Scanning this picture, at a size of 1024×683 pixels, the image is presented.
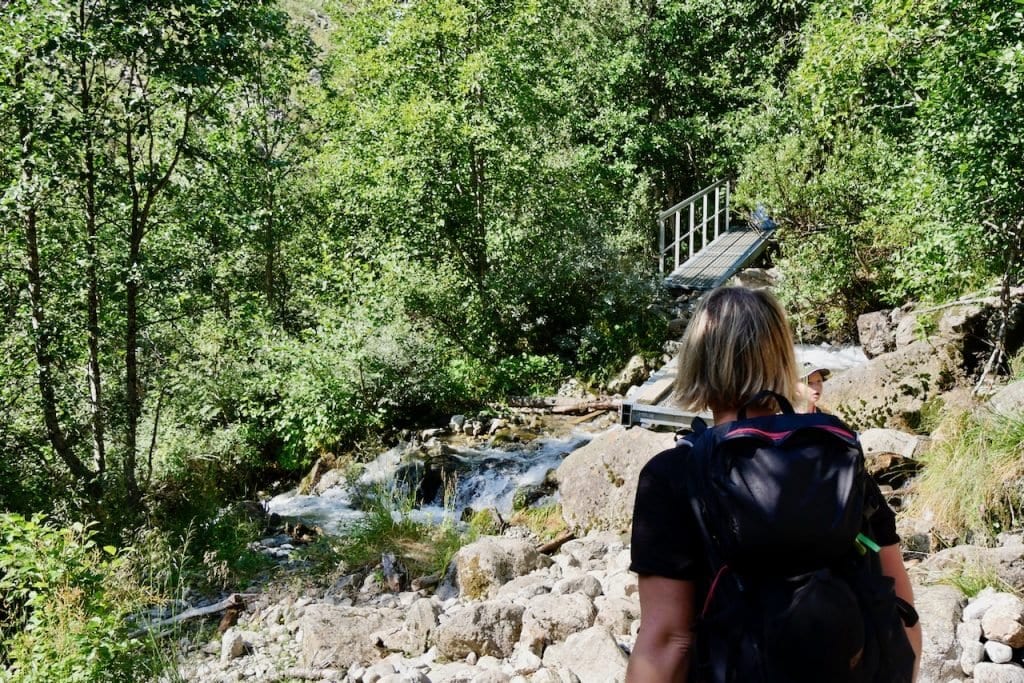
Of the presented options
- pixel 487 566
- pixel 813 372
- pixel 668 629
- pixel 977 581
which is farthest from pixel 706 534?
pixel 487 566

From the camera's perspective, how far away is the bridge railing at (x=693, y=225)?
15.7 meters

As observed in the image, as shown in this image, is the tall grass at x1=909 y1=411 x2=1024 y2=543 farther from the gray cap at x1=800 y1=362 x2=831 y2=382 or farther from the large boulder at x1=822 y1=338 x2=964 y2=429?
the large boulder at x1=822 y1=338 x2=964 y2=429

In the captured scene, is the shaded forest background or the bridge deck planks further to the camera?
the bridge deck planks

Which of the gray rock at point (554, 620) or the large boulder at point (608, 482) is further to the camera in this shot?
the large boulder at point (608, 482)

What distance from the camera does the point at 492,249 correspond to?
510 inches

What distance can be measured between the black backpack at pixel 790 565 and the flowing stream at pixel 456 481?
6415 mm

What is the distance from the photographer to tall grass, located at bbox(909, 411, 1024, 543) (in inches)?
200

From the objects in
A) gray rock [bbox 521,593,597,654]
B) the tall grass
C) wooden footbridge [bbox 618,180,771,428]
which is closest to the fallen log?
wooden footbridge [bbox 618,180,771,428]

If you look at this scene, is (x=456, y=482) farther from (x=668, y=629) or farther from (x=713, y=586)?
(x=713, y=586)

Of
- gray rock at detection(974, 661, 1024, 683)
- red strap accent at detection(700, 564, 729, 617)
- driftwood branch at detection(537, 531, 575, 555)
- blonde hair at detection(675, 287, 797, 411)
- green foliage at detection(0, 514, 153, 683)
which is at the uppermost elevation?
blonde hair at detection(675, 287, 797, 411)

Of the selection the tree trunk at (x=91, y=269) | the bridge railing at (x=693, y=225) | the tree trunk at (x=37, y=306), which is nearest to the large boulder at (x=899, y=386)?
the bridge railing at (x=693, y=225)

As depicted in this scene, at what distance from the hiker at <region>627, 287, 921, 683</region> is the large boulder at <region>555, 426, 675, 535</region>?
5482 mm

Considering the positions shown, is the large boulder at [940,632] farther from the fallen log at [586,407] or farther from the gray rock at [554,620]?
the fallen log at [586,407]

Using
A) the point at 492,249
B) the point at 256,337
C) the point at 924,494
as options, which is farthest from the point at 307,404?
the point at 924,494
